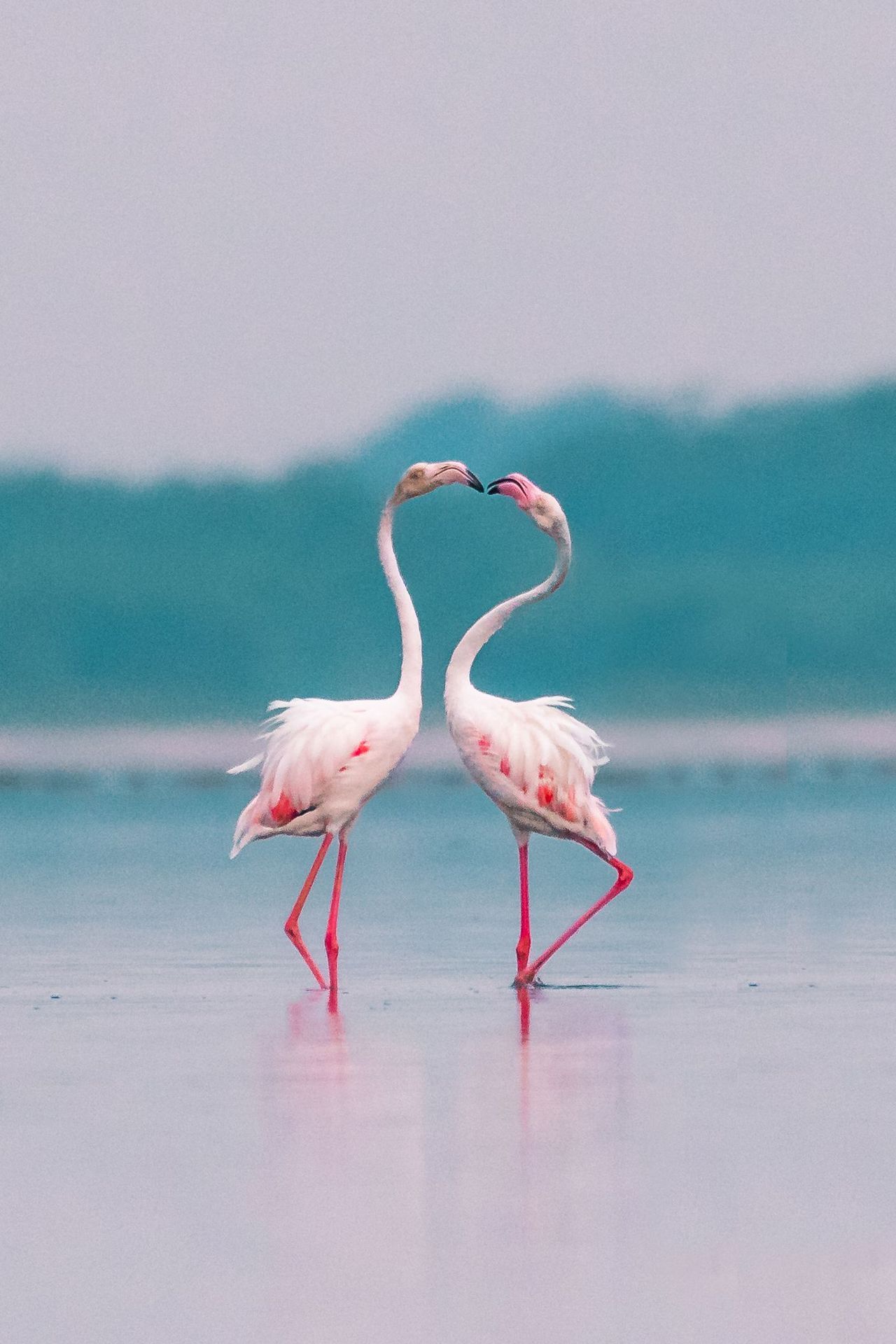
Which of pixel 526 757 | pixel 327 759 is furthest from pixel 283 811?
pixel 526 757

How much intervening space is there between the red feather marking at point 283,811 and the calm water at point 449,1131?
647mm

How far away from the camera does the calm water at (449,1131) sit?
446 centimetres

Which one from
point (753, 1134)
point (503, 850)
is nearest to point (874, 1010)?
point (753, 1134)

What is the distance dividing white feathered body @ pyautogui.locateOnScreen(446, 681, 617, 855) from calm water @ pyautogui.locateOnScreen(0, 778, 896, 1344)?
0.70m

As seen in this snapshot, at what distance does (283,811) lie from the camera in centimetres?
972

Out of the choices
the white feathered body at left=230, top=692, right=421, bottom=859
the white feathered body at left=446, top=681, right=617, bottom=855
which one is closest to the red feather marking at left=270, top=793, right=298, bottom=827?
the white feathered body at left=230, top=692, right=421, bottom=859

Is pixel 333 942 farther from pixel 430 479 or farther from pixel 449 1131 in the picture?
pixel 449 1131

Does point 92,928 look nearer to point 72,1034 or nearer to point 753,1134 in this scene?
point 72,1034

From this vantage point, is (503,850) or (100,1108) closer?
(100,1108)

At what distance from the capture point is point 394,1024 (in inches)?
315

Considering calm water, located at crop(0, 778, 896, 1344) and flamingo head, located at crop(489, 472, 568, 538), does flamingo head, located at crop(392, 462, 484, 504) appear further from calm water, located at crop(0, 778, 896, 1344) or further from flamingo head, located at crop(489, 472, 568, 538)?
calm water, located at crop(0, 778, 896, 1344)

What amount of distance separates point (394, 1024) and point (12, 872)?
360 inches

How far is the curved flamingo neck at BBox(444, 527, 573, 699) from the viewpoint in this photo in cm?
968

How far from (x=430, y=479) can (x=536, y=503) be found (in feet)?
1.51
